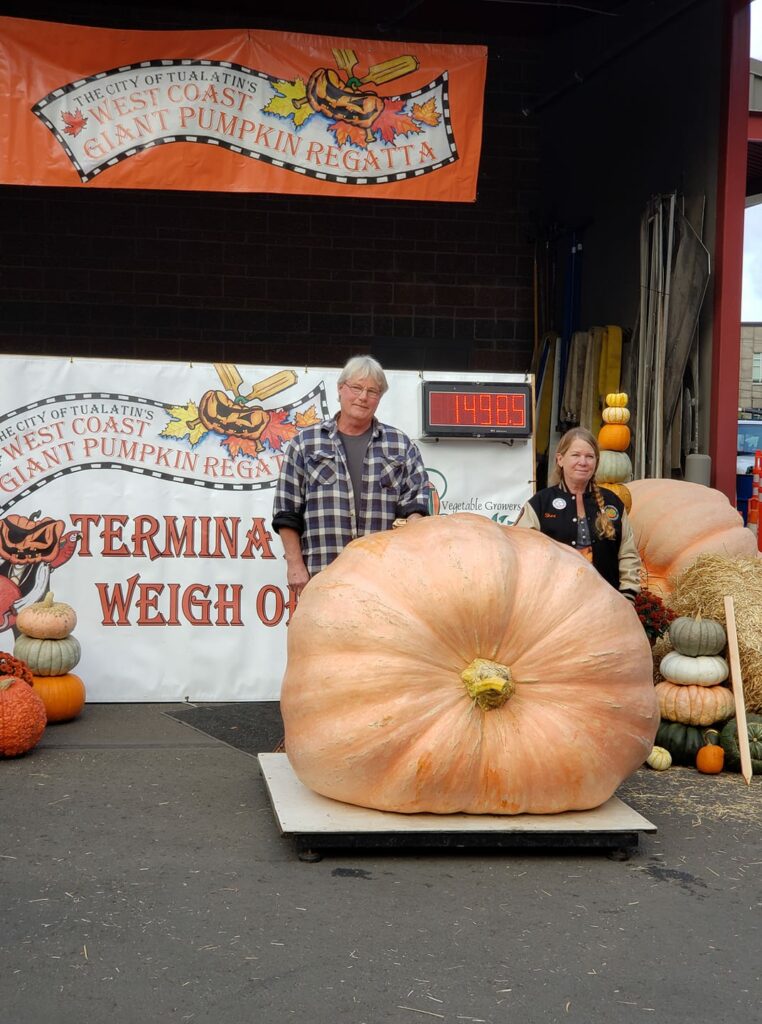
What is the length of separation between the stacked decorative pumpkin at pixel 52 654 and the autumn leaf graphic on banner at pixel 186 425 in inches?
45.1

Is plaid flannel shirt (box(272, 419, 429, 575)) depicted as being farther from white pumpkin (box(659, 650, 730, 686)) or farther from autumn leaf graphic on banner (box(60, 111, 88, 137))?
autumn leaf graphic on banner (box(60, 111, 88, 137))

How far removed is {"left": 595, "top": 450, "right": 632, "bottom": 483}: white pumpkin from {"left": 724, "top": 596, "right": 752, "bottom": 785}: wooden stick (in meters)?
1.52

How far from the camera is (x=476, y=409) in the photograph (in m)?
7.16

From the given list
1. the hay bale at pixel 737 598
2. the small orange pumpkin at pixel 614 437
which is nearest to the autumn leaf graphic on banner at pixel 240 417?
the small orange pumpkin at pixel 614 437

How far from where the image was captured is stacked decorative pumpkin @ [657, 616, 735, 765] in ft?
19.5

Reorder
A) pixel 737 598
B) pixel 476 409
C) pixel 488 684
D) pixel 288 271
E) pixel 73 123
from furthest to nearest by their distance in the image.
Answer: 1. pixel 288 271
2. pixel 73 123
3. pixel 476 409
4. pixel 737 598
5. pixel 488 684

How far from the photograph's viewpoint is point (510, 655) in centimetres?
461

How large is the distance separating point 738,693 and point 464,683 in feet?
6.18

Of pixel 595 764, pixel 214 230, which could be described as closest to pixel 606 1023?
pixel 595 764

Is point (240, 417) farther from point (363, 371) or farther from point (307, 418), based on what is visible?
point (363, 371)

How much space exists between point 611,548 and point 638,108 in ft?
20.4

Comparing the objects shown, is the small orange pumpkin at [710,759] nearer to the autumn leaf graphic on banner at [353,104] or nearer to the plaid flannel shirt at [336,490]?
the plaid flannel shirt at [336,490]

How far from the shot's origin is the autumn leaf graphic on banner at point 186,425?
22.9ft

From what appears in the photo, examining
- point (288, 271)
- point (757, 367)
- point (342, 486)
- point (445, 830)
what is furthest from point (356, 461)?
point (757, 367)
